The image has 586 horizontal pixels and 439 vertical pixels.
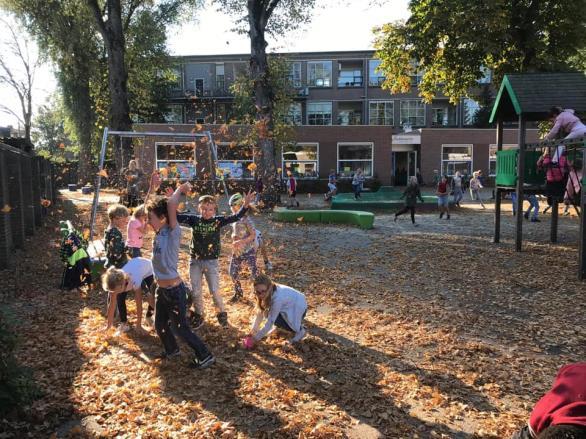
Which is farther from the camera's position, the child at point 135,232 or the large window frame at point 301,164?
the large window frame at point 301,164

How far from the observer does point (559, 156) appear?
10.1 meters

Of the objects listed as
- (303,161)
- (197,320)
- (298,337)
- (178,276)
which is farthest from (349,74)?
(178,276)

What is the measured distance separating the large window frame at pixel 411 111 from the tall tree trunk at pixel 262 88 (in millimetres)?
27989

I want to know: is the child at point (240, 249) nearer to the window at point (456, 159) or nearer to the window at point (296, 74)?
the window at point (456, 159)

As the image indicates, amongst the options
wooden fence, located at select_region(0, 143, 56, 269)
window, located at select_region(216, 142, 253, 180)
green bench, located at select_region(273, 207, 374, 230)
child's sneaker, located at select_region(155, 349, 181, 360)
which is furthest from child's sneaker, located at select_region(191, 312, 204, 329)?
window, located at select_region(216, 142, 253, 180)

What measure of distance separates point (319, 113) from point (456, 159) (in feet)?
45.9

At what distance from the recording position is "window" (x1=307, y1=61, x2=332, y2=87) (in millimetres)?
45750

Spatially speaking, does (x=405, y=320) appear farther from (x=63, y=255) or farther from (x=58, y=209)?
(x=58, y=209)

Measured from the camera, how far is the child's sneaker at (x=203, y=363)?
492 cm

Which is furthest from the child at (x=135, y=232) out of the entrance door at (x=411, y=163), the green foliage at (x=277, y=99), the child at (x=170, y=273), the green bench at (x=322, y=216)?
the entrance door at (x=411, y=163)

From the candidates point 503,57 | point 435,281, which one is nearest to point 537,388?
point 435,281

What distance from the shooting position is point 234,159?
29469mm

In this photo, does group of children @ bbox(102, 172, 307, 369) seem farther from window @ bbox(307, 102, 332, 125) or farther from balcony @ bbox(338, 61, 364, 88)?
balcony @ bbox(338, 61, 364, 88)

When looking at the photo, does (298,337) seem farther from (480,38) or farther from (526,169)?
(480,38)
